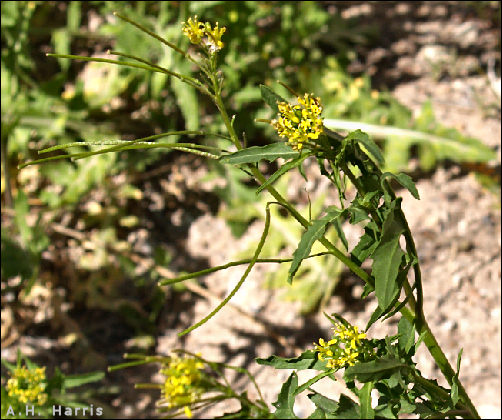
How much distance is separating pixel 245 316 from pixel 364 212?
1.75 m

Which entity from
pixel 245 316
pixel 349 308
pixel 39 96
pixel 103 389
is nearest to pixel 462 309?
pixel 349 308

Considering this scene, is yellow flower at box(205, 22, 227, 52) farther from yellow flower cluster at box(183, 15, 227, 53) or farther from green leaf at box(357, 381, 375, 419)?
green leaf at box(357, 381, 375, 419)

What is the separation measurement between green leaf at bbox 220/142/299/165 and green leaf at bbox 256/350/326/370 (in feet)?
1.35

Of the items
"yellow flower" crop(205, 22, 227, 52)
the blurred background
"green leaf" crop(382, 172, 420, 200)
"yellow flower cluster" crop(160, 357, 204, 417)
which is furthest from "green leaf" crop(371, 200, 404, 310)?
the blurred background

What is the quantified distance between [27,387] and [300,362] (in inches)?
47.5

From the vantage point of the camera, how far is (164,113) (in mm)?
3730

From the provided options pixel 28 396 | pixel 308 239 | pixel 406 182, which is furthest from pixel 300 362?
pixel 28 396

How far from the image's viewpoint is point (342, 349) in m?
1.41

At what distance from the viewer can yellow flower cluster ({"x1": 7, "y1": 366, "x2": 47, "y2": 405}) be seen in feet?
7.37

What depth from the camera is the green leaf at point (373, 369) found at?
1.29 m

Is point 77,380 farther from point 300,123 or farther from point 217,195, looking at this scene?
point 300,123

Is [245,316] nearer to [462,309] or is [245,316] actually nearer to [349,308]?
[349,308]

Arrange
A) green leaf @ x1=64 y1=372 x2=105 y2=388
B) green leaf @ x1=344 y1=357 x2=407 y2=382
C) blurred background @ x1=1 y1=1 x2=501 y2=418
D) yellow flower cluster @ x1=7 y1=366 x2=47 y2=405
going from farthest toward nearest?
blurred background @ x1=1 y1=1 x2=501 y2=418 → green leaf @ x1=64 y1=372 x2=105 y2=388 → yellow flower cluster @ x1=7 y1=366 x2=47 y2=405 → green leaf @ x1=344 y1=357 x2=407 y2=382

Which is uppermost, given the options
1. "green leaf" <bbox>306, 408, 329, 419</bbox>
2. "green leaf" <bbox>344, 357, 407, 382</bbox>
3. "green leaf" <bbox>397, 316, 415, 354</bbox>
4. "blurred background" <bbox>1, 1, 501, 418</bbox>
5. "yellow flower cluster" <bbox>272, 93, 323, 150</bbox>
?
"blurred background" <bbox>1, 1, 501, 418</bbox>
